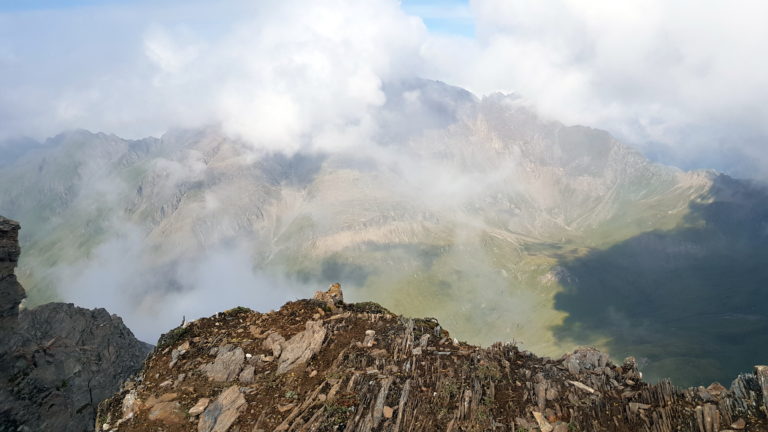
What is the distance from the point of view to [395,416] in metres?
21.4

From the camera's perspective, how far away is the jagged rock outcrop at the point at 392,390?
20.9 m

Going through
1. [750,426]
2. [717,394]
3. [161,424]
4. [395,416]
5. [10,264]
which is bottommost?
[161,424]

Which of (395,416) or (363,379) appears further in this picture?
(363,379)

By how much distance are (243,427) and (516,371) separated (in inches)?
603

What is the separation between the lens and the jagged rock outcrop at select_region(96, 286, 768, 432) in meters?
20.9

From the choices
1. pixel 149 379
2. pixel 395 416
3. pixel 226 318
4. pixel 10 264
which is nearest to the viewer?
pixel 395 416

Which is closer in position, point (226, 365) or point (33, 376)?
point (226, 365)

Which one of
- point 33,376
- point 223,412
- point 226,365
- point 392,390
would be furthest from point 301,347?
point 33,376

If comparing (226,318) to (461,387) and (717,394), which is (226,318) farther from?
(717,394)

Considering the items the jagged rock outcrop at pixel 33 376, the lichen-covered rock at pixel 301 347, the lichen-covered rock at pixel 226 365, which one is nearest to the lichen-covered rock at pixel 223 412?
the lichen-covered rock at pixel 226 365

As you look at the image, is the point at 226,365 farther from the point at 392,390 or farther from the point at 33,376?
the point at 33,376

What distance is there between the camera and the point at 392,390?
22.9 m

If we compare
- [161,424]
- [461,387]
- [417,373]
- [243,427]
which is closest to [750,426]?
[461,387]

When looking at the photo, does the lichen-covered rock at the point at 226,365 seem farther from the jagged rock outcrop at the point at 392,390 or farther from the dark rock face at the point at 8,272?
the dark rock face at the point at 8,272
